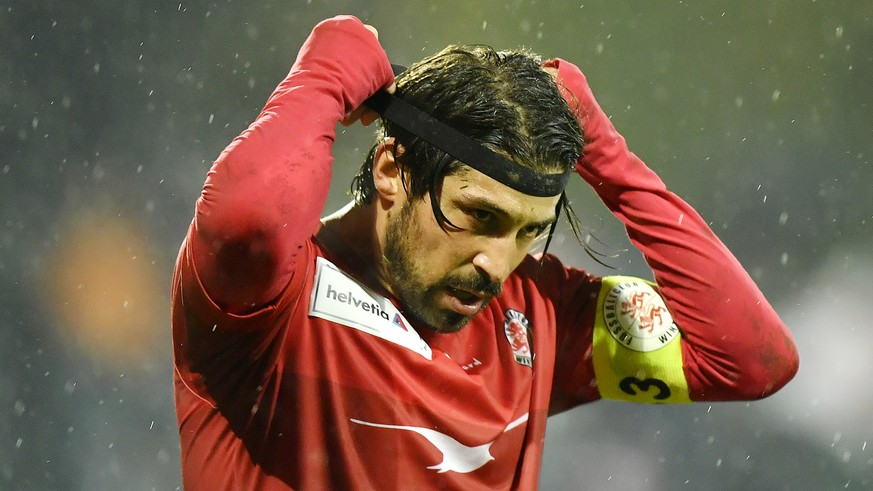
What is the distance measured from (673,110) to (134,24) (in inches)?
87.8

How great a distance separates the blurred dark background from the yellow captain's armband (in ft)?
5.59

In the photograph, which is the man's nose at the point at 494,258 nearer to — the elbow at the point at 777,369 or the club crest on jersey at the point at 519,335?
the club crest on jersey at the point at 519,335

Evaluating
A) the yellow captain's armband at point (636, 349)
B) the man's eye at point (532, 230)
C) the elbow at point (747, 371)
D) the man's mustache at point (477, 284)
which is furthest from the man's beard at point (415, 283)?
the elbow at point (747, 371)

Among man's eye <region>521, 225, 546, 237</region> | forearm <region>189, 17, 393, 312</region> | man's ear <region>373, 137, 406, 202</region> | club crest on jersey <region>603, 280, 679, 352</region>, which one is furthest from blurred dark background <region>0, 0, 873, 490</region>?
forearm <region>189, 17, 393, 312</region>

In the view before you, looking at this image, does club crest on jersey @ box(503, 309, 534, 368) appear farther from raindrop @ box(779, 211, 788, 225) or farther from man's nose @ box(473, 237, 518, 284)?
raindrop @ box(779, 211, 788, 225)

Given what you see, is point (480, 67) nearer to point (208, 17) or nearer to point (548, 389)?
point (548, 389)

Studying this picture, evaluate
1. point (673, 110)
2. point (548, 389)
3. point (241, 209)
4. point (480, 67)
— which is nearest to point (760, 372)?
point (548, 389)

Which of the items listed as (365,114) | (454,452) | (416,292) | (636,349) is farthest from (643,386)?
(365,114)

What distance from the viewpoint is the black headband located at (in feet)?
5.25

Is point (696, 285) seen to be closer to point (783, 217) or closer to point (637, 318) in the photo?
point (637, 318)

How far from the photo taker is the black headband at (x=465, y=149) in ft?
5.25

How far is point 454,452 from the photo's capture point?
5.65 feet

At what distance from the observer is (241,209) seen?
1271 mm

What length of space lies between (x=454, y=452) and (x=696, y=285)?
2.02 feet
